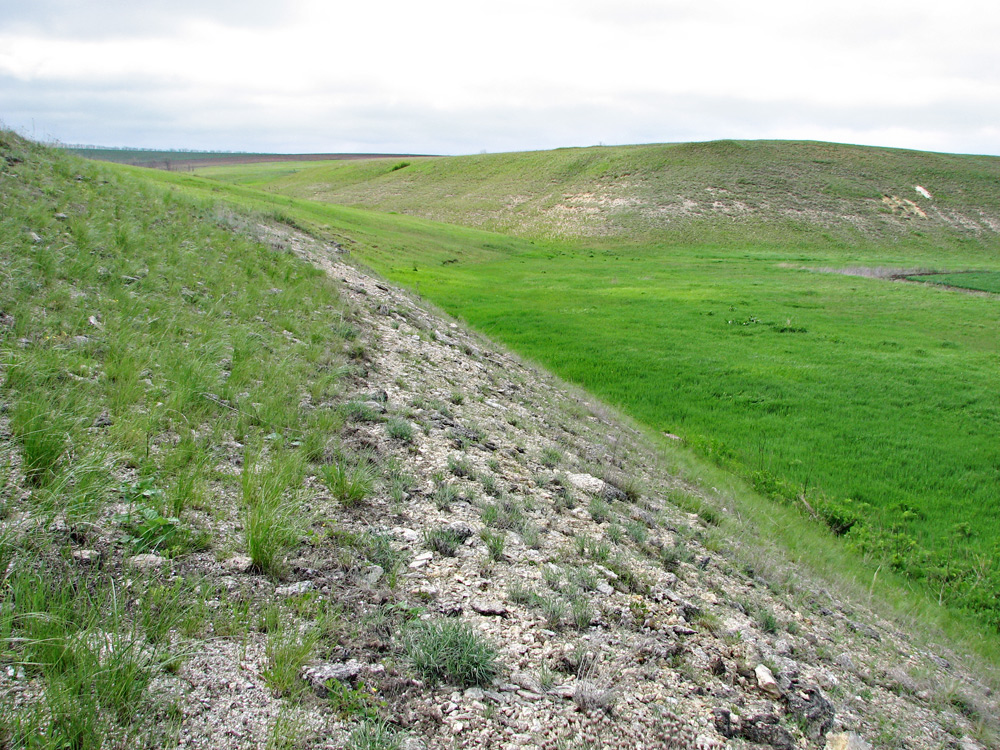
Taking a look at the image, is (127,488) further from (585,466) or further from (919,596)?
(919,596)

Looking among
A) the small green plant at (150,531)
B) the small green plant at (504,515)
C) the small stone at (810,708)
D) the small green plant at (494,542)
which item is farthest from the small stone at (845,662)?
the small green plant at (150,531)

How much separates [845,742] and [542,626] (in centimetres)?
224

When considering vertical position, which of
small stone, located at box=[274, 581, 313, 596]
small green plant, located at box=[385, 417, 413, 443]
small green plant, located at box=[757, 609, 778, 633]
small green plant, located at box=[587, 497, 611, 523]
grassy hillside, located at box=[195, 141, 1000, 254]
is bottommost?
small green plant, located at box=[757, 609, 778, 633]

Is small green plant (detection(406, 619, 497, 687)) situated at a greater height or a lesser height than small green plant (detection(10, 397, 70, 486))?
lesser

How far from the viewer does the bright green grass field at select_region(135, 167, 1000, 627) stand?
10.5m

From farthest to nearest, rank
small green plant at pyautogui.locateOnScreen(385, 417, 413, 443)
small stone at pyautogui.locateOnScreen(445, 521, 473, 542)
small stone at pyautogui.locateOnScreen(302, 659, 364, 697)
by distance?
small green plant at pyautogui.locateOnScreen(385, 417, 413, 443) < small stone at pyautogui.locateOnScreen(445, 521, 473, 542) < small stone at pyautogui.locateOnScreen(302, 659, 364, 697)

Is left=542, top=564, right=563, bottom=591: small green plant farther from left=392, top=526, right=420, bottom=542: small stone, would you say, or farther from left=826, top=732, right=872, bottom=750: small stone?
left=826, top=732, right=872, bottom=750: small stone

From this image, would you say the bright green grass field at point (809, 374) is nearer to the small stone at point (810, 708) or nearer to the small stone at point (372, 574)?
the small stone at point (810, 708)

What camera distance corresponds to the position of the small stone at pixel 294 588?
3.82 meters

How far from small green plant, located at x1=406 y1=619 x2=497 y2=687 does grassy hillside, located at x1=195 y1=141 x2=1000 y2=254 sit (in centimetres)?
6171

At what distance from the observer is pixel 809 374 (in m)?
17.9

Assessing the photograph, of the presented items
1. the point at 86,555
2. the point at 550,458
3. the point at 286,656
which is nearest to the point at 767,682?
the point at 286,656

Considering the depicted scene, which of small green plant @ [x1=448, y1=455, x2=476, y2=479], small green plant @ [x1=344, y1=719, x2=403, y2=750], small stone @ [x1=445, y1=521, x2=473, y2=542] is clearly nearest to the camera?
small green plant @ [x1=344, y1=719, x2=403, y2=750]

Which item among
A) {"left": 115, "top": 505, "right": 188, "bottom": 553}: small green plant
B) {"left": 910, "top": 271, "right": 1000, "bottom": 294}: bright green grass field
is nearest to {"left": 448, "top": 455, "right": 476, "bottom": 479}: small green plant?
{"left": 115, "top": 505, "right": 188, "bottom": 553}: small green plant
